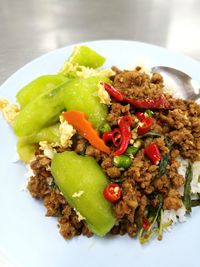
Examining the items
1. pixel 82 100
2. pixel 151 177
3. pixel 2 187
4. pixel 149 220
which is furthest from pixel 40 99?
pixel 149 220

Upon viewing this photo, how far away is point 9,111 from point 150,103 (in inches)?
45.9

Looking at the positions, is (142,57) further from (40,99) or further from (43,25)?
(43,25)

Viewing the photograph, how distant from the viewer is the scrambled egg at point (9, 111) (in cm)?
272

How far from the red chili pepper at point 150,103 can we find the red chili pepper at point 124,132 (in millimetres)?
170

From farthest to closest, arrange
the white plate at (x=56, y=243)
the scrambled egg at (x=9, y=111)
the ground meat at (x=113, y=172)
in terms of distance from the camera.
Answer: the scrambled egg at (x=9, y=111) → the ground meat at (x=113, y=172) → the white plate at (x=56, y=243)

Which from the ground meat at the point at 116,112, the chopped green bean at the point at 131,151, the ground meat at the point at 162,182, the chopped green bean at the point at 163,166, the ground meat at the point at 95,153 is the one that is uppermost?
the ground meat at the point at 116,112

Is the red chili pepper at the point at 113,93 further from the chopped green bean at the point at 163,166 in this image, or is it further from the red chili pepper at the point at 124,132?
the chopped green bean at the point at 163,166

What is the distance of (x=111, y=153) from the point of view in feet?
7.64

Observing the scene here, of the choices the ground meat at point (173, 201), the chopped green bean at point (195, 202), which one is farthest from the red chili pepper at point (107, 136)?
the chopped green bean at point (195, 202)

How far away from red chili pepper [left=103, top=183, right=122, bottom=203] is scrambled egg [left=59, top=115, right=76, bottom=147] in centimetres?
48

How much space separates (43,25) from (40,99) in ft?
9.02

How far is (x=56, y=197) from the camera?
2.42m

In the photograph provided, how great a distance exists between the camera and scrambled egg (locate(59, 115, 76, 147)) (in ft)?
7.86

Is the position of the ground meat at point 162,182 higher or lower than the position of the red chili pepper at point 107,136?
lower
